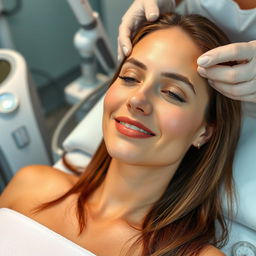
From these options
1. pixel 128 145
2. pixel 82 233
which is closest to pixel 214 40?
pixel 128 145

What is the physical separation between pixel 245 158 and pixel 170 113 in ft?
1.25

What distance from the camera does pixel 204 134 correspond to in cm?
103


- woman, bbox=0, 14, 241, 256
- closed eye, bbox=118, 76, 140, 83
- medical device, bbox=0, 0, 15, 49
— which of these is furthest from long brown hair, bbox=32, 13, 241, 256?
medical device, bbox=0, 0, 15, 49

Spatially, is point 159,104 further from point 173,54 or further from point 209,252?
point 209,252

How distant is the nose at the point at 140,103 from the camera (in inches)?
35.1

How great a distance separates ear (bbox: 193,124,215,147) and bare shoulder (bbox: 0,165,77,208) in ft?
1.50

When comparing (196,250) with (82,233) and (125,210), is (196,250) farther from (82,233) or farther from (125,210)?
(82,233)

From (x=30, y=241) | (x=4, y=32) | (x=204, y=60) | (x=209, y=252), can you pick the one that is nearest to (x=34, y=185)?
(x=30, y=241)

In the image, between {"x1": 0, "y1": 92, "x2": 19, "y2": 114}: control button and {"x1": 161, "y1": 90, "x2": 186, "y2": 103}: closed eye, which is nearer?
{"x1": 161, "y1": 90, "x2": 186, "y2": 103}: closed eye

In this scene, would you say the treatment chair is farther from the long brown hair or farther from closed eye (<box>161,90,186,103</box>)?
closed eye (<box>161,90,186,103</box>)

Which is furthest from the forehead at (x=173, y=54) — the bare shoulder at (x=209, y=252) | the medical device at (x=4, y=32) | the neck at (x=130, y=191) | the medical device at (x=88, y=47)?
the medical device at (x=4, y=32)

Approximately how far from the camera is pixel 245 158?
1.15m

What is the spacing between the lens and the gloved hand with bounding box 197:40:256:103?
2.75 feet

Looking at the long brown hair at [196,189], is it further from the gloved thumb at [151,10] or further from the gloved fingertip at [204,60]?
the gloved fingertip at [204,60]
